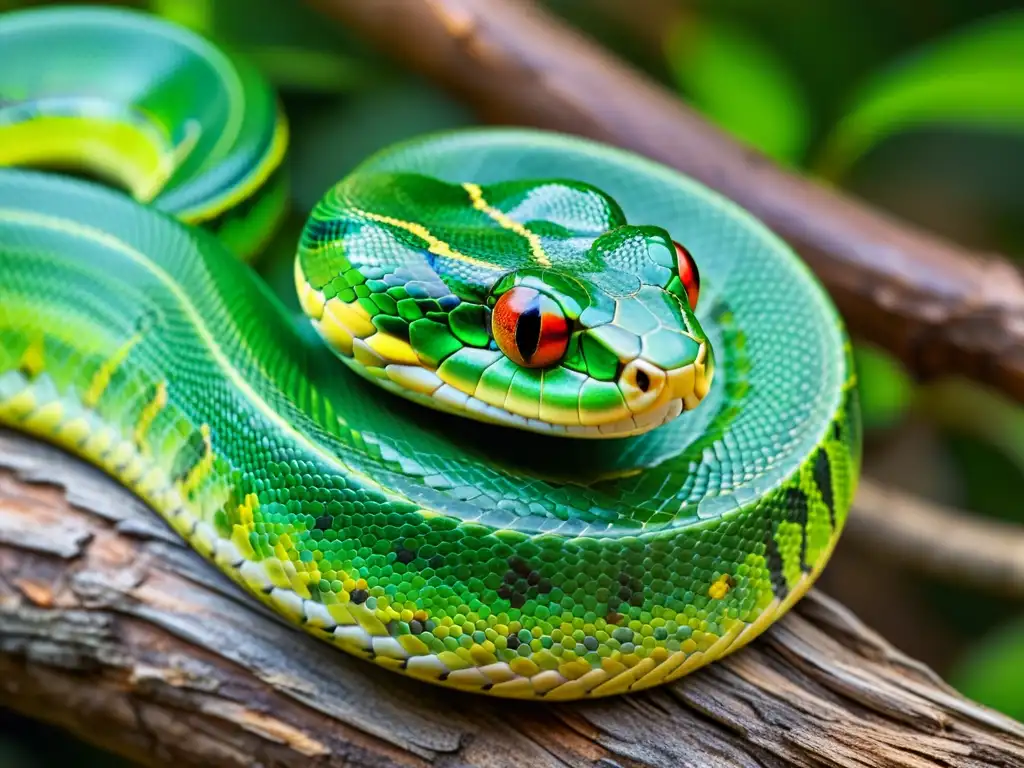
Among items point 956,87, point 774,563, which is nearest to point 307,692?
point 774,563

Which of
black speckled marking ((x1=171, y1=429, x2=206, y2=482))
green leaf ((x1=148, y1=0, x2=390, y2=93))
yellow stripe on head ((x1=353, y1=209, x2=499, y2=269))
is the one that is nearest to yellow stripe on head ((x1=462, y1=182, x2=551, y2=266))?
yellow stripe on head ((x1=353, y1=209, x2=499, y2=269))

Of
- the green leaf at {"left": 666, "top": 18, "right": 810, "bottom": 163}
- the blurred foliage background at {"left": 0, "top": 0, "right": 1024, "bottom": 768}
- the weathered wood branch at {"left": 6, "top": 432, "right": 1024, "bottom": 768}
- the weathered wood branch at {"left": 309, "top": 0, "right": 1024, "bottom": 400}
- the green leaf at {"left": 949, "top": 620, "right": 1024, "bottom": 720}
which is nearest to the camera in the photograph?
the weathered wood branch at {"left": 6, "top": 432, "right": 1024, "bottom": 768}

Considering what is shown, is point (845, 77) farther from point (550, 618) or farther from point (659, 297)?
point (550, 618)

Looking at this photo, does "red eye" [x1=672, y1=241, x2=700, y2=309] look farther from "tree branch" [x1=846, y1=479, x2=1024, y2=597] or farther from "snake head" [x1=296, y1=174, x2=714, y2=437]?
"tree branch" [x1=846, y1=479, x2=1024, y2=597]

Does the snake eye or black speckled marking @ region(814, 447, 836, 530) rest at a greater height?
black speckled marking @ region(814, 447, 836, 530)

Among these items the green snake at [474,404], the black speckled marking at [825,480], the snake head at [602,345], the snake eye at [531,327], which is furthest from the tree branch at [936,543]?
the snake eye at [531,327]

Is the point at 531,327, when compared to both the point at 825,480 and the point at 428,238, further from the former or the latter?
the point at 825,480
